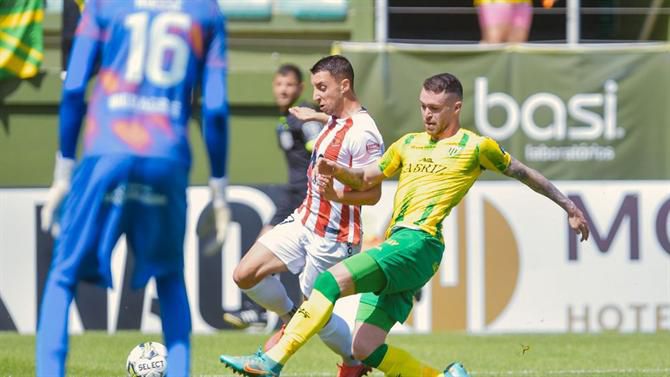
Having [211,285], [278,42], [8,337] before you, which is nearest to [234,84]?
[278,42]

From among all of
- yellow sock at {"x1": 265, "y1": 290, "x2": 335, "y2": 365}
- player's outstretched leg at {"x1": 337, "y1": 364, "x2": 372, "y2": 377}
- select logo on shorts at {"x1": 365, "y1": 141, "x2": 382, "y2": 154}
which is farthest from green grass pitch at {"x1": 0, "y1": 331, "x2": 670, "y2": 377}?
yellow sock at {"x1": 265, "y1": 290, "x2": 335, "y2": 365}

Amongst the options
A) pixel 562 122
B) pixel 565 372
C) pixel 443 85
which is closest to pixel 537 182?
pixel 443 85

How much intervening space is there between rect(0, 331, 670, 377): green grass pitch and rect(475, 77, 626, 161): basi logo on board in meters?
1.94

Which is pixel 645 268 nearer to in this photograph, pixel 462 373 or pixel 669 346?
pixel 669 346

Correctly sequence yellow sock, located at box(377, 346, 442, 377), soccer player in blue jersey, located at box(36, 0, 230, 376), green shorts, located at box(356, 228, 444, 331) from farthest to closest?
yellow sock, located at box(377, 346, 442, 377)
green shorts, located at box(356, 228, 444, 331)
soccer player in blue jersey, located at box(36, 0, 230, 376)

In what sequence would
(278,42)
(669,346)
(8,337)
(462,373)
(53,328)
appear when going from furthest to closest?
(278,42) < (8,337) < (669,346) < (462,373) < (53,328)

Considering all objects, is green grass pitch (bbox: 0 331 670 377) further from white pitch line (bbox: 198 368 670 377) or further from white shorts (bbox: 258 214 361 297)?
Answer: white shorts (bbox: 258 214 361 297)

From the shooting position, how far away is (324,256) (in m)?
8.50

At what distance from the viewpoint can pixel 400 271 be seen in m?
7.61

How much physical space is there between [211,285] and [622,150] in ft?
14.6

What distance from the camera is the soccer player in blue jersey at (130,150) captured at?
19.6 feet

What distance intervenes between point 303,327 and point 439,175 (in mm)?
1211

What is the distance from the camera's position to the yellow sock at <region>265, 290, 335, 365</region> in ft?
24.7

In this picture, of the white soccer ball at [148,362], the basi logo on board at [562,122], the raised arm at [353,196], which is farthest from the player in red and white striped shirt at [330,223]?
the basi logo on board at [562,122]
